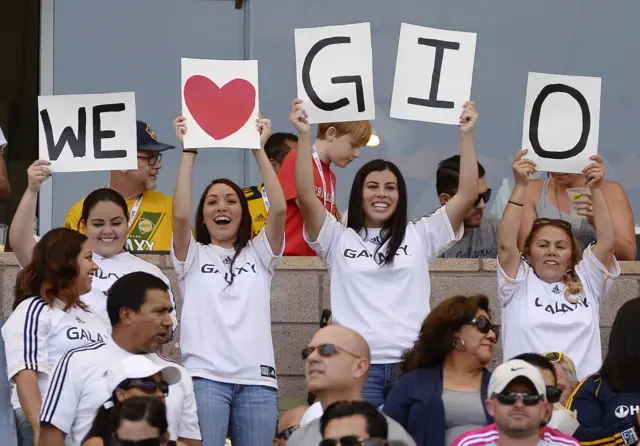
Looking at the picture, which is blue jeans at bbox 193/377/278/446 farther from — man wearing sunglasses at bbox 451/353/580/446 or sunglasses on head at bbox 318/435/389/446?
sunglasses on head at bbox 318/435/389/446

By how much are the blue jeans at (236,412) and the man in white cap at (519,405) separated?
150cm

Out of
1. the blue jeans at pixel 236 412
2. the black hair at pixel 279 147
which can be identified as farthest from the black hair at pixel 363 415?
the black hair at pixel 279 147

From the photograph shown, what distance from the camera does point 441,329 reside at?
6723 mm

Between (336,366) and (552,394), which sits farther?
(336,366)

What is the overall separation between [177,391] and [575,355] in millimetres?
2237

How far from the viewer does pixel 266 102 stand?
36.3 ft

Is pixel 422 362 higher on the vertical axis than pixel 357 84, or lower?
lower

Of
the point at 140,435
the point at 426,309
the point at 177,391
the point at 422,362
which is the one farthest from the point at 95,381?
the point at 426,309

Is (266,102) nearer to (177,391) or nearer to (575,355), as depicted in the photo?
(575,355)

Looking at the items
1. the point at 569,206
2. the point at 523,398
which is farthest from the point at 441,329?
the point at 569,206

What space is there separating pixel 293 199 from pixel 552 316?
64.6 inches

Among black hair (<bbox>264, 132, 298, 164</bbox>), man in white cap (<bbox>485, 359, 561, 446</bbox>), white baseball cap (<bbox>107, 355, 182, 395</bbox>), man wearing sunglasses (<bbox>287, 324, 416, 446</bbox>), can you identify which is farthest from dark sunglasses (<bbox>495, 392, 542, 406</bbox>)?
black hair (<bbox>264, 132, 298, 164</bbox>)

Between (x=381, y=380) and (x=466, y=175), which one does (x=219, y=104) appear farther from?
(x=381, y=380)

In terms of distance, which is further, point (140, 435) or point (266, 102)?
point (266, 102)
